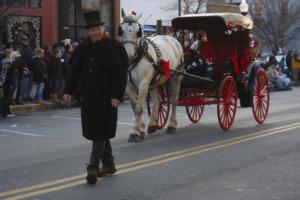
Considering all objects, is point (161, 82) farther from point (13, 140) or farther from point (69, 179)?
point (69, 179)

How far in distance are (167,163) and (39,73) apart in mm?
9801

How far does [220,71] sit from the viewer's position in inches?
513

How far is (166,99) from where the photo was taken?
12398 mm

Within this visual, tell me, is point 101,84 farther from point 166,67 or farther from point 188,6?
point 188,6

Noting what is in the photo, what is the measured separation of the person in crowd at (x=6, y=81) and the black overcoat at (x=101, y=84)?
27.7ft

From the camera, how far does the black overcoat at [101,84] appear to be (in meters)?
7.33

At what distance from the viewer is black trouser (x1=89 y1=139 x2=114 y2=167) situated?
736 cm

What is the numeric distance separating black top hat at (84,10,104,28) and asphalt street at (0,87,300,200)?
1.90 metres

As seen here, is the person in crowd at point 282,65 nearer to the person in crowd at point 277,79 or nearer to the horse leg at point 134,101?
the person in crowd at point 277,79

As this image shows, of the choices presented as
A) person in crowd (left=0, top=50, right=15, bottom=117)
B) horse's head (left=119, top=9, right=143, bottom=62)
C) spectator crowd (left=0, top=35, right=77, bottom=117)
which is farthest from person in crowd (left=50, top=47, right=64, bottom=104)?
horse's head (left=119, top=9, right=143, bottom=62)

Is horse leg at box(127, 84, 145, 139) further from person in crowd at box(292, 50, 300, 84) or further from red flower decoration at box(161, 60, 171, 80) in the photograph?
person in crowd at box(292, 50, 300, 84)

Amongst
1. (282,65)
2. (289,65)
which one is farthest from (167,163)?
(289,65)

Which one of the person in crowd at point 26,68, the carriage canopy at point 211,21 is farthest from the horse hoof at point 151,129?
the person in crowd at point 26,68

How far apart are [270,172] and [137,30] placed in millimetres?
3771
